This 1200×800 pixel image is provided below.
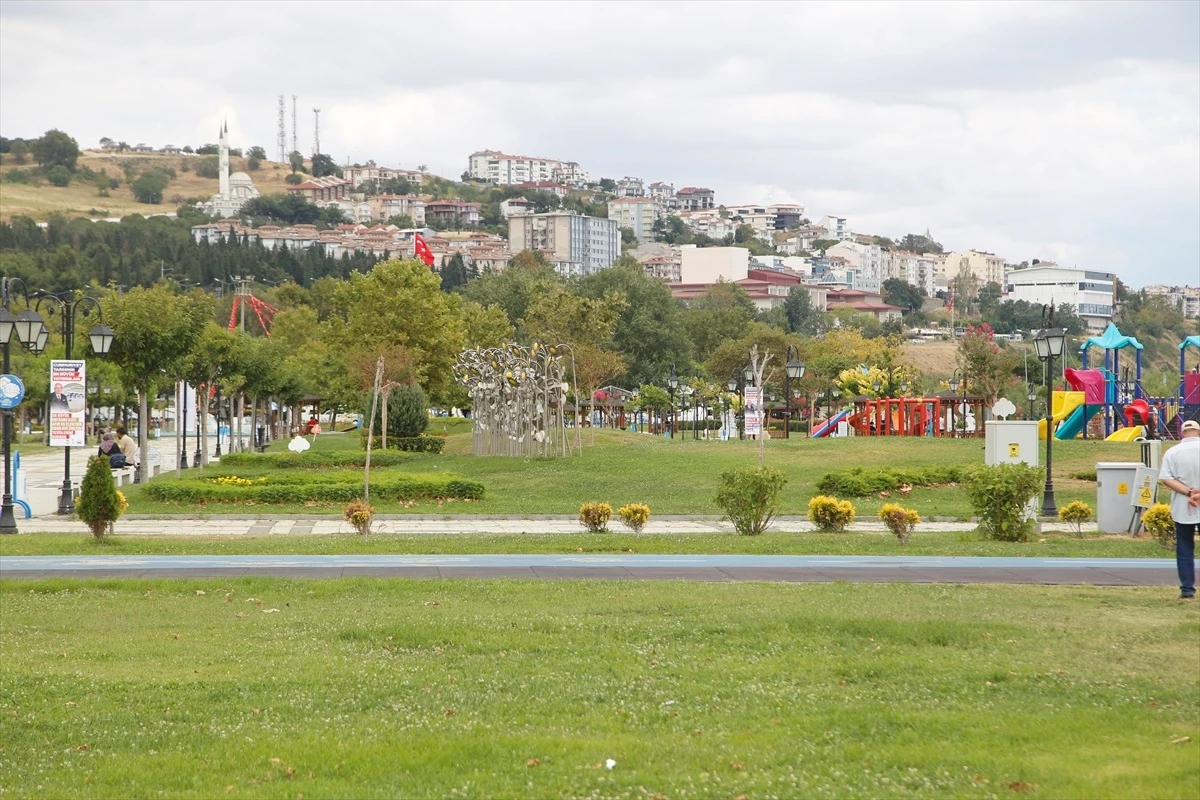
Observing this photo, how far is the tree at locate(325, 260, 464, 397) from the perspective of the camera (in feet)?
186

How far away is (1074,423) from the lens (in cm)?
4522

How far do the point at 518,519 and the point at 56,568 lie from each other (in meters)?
11.0

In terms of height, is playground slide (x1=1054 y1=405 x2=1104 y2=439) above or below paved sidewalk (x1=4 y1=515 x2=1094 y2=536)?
above

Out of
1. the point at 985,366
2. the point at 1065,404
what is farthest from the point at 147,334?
the point at 985,366

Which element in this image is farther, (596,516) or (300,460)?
(300,460)

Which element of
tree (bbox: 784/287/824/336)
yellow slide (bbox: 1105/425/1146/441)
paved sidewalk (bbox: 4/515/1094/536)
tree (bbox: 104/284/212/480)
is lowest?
paved sidewalk (bbox: 4/515/1094/536)

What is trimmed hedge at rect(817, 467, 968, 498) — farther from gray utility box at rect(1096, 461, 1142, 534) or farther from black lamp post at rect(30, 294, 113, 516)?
black lamp post at rect(30, 294, 113, 516)

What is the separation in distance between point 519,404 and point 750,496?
1992cm

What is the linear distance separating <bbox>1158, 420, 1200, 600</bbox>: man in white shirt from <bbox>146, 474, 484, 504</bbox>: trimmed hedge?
19.8 m

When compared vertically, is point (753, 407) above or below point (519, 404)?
below

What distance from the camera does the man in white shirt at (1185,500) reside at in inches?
450

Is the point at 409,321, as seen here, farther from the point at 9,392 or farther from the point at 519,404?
the point at 9,392

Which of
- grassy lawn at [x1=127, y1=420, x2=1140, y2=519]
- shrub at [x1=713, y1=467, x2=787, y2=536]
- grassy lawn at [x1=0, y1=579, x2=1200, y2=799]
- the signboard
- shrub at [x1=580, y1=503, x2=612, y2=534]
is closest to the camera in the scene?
grassy lawn at [x1=0, y1=579, x2=1200, y2=799]

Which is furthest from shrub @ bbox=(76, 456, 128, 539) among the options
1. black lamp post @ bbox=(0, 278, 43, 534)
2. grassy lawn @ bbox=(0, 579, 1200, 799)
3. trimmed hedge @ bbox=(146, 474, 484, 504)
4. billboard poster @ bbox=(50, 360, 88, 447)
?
trimmed hedge @ bbox=(146, 474, 484, 504)
